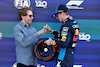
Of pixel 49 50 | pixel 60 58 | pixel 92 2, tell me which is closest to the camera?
pixel 60 58

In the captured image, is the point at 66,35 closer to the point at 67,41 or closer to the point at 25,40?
the point at 67,41

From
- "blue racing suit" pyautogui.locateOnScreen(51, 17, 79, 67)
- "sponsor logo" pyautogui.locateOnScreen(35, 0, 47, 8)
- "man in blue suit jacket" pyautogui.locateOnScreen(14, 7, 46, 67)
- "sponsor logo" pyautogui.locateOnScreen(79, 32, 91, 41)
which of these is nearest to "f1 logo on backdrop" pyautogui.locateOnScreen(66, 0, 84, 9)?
"sponsor logo" pyautogui.locateOnScreen(35, 0, 47, 8)

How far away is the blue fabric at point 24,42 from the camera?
2105mm

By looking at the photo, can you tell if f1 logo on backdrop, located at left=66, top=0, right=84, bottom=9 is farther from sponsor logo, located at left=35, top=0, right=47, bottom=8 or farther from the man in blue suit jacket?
the man in blue suit jacket

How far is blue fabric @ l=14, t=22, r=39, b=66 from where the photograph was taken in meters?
2.11

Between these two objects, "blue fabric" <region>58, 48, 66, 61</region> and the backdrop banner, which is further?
the backdrop banner

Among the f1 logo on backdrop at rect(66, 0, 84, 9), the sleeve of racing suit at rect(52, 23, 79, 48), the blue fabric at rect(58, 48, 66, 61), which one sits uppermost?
the f1 logo on backdrop at rect(66, 0, 84, 9)

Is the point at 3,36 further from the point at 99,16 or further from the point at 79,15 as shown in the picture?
the point at 99,16

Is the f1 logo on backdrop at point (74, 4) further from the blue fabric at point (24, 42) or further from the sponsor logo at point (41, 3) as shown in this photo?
the blue fabric at point (24, 42)

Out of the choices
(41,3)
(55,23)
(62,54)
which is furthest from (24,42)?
(41,3)

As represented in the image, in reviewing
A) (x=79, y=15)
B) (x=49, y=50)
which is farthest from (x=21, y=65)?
(x=79, y=15)

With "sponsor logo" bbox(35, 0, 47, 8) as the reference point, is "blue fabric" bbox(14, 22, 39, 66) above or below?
below

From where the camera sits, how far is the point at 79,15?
2.90 meters

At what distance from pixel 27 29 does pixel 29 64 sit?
2.29 feet
